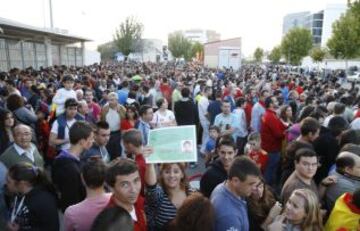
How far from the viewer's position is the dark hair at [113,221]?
2307 mm

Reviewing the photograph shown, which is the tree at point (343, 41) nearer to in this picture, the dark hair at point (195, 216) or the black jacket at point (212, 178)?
the black jacket at point (212, 178)

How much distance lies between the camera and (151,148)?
126 inches

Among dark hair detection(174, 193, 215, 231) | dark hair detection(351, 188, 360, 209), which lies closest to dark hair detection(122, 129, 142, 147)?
dark hair detection(174, 193, 215, 231)

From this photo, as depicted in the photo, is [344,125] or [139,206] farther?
[344,125]

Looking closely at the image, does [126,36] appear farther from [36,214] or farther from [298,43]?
[36,214]

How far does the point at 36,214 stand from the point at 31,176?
0.35 meters

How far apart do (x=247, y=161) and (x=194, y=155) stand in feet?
1.50

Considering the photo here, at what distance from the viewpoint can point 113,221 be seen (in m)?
2.33

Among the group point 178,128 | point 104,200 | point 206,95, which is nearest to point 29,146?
point 104,200

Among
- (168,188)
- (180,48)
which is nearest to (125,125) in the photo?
(168,188)

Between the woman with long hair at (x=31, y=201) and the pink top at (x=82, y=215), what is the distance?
0.26 meters

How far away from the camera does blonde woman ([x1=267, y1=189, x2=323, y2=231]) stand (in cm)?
297

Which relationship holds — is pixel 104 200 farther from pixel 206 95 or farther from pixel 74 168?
pixel 206 95

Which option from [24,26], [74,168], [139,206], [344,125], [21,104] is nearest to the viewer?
[139,206]
